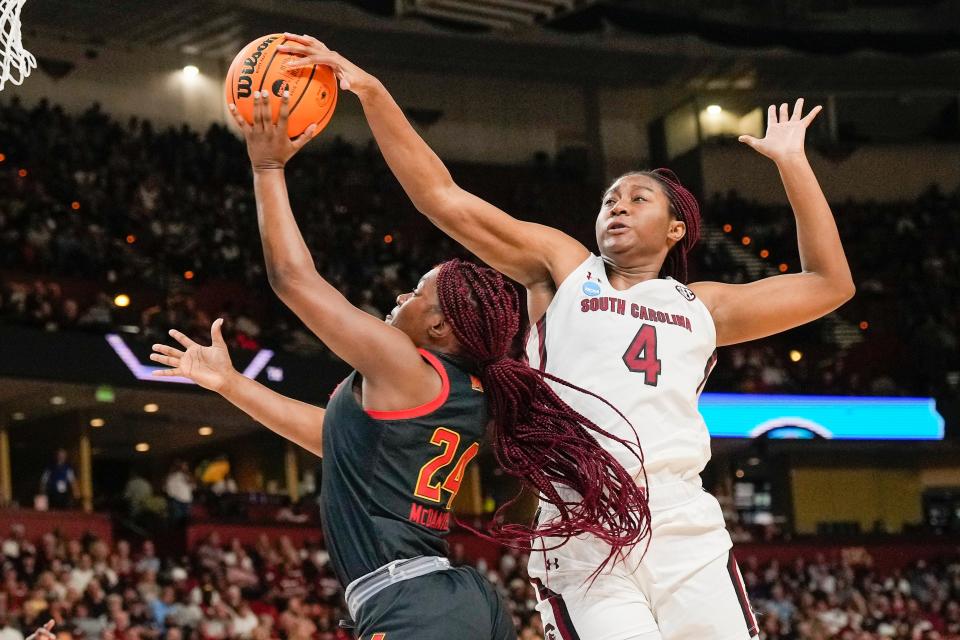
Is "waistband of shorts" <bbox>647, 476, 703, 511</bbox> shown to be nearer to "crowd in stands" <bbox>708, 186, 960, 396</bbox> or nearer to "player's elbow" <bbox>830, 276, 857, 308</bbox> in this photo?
"player's elbow" <bbox>830, 276, 857, 308</bbox>

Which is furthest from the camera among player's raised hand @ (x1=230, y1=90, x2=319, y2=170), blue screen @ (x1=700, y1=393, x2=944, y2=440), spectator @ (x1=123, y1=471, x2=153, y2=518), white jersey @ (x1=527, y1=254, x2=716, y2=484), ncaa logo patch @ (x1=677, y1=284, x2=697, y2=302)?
blue screen @ (x1=700, y1=393, x2=944, y2=440)

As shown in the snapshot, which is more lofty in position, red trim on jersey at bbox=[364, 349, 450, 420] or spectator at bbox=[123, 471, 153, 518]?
red trim on jersey at bbox=[364, 349, 450, 420]

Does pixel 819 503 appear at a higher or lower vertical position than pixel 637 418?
lower

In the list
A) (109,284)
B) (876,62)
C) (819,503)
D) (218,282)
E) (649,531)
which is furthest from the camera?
(876,62)

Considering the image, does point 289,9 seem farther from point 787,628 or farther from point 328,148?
point 787,628

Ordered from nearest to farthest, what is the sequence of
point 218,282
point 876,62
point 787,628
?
1. point 787,628
2. point 218,282
3. point 876,62

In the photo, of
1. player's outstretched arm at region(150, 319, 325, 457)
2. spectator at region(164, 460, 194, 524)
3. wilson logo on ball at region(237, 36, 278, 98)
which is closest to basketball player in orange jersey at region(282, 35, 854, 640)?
wilson logo on ball at region(237, 36, 278, 98)

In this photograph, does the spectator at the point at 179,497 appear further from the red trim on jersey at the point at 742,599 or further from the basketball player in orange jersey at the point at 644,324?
the red trim on jersey at the point at 742,599

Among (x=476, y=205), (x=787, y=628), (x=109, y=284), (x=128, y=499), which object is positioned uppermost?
(x=109, y=284)

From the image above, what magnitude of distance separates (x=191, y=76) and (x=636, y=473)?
25606 mm

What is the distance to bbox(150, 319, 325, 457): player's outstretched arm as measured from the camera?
4.24 m

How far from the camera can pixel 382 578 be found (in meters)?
3.66

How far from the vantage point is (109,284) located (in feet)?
66.2

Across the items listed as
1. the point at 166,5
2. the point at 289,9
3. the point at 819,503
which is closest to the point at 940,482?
the point at 819,503
